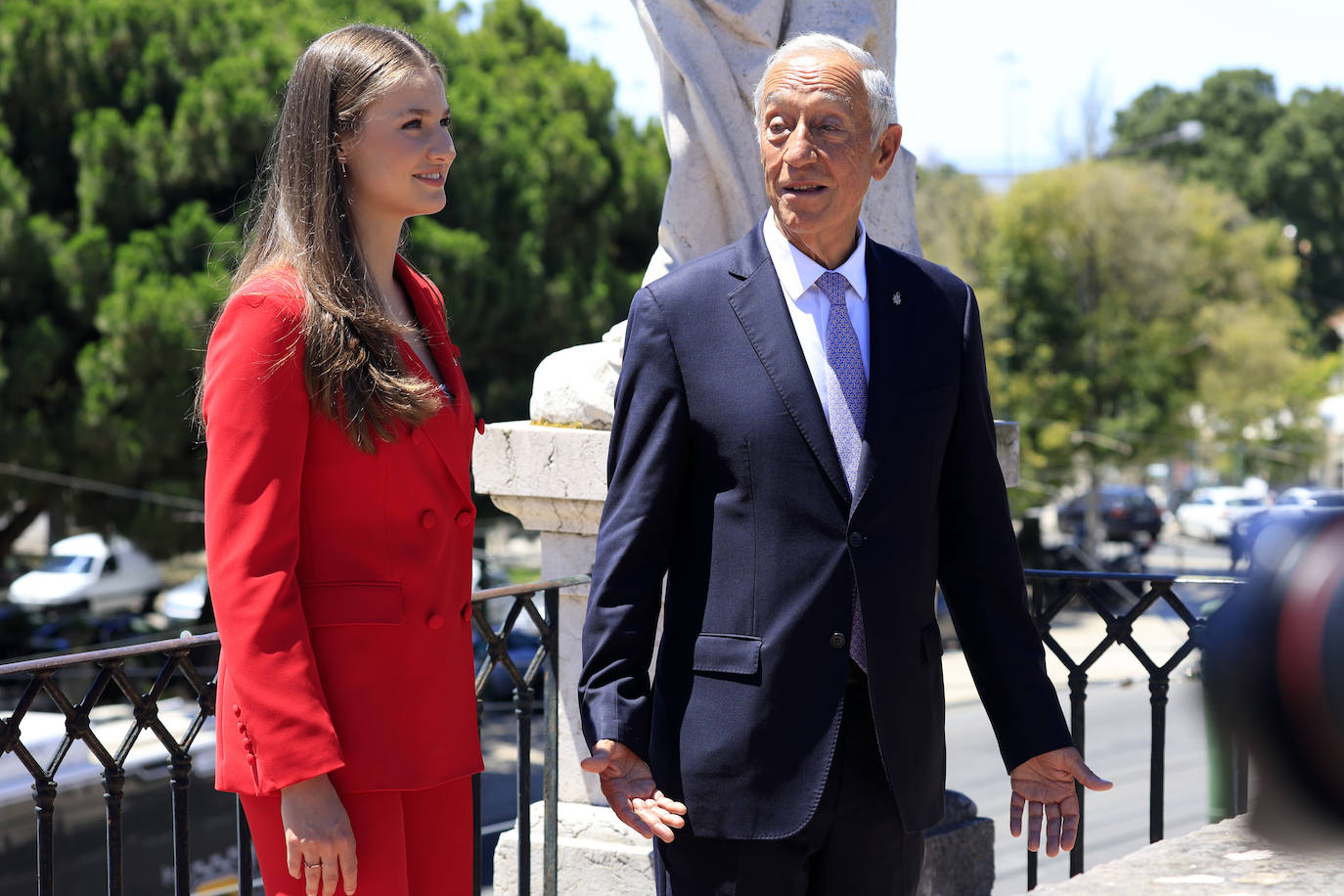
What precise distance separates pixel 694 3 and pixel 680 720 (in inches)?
93.5

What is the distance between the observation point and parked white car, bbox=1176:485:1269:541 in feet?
129

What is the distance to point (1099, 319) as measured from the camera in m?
29.5

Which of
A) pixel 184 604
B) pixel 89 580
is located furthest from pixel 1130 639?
pixel 89 580

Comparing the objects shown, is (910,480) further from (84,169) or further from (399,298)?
(84,169)

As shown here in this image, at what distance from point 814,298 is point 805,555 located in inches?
17.6

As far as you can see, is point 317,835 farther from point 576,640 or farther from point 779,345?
point 576,640

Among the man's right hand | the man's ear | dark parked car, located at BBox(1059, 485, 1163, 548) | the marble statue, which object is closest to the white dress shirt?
the man's ear

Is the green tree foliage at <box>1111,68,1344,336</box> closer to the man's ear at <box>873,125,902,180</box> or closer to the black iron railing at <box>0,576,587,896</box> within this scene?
the black iron railing at <box>0,576,587,896</box>

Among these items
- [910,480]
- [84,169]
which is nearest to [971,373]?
[910,480]

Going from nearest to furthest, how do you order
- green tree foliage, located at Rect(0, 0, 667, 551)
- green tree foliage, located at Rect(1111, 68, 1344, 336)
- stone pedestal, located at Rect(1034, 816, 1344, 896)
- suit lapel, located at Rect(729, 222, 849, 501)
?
1. stone pedestal, located at Rect(1034, 816, 1344, 896)
2. suit lapel, located at Rect(729, 222, 849, 501)
3. green tree foliage, located at Rect(0, 0, 667, 551)
4. green tree foliage, located at Rect(1111, 68, 1344, 336)

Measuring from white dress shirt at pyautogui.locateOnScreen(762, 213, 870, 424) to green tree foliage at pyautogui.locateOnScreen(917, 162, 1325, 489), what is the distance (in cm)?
2672

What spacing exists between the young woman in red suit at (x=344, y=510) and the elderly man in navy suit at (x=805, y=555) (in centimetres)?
28

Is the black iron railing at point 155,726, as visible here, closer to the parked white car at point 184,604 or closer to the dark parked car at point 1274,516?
the dark parked car at point 1274,516

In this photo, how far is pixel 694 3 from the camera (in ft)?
12.6
